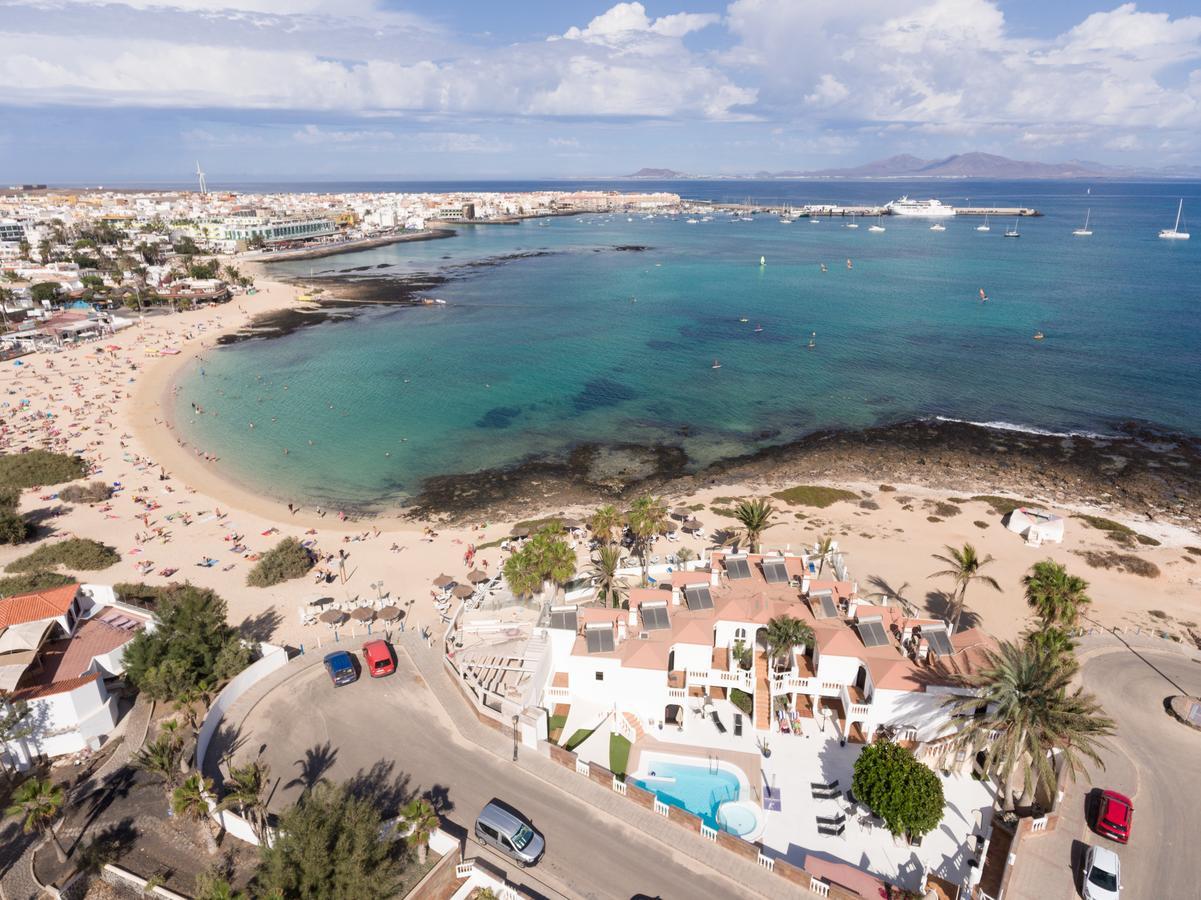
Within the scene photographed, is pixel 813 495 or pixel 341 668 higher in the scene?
pixel 341 668

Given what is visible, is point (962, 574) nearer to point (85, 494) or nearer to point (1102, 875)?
point (1102, 875)

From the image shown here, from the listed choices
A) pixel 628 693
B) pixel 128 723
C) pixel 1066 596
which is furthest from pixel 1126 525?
pixel 128 723

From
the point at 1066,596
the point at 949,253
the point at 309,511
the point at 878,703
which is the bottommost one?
the point at 309,511

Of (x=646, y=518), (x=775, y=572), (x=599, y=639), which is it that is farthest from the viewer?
(x=646, y=518)

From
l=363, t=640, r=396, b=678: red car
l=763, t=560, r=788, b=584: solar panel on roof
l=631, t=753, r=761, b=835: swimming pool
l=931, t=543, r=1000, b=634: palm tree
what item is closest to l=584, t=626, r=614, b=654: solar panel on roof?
l=631, t=753, r=761, b=835: swimming pool

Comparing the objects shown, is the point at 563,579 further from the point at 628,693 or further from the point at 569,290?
the point at 569,290

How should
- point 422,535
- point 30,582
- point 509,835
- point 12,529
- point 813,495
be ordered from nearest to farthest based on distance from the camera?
point 509,835, point 30,582, point 12,529, point 422,535, point 813,495

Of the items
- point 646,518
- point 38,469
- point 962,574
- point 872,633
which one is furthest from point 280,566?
point 962,574
